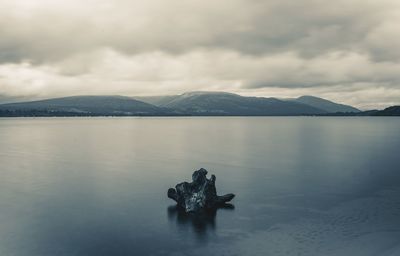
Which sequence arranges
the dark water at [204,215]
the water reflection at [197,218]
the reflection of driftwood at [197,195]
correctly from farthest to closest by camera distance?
the reflection of driftwood at [197,195], the water reflection at [197,218], the dark water at [204,215]

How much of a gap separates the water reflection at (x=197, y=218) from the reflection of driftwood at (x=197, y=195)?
0.76m

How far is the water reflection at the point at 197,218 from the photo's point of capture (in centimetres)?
3978

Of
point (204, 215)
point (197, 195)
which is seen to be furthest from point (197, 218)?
point (197, 195)

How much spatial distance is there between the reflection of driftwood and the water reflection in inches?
29.9

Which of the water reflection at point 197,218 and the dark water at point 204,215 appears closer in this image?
the dark water at point 204,215

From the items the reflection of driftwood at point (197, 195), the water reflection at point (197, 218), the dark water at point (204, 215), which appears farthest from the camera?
the reflection of driftwood at point (197, 195)

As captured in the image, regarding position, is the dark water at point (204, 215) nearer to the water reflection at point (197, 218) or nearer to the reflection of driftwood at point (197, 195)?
the water reflection at point (197, 218)

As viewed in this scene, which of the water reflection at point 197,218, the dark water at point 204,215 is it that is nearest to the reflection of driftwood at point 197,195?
the water reflection at point 197,218

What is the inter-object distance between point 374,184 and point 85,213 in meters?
46.7

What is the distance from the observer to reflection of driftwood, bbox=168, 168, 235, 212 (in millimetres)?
46812

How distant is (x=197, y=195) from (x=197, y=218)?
152 inches

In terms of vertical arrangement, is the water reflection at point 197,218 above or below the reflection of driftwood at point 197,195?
below

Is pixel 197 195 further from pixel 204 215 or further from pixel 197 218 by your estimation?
pixel 197 218

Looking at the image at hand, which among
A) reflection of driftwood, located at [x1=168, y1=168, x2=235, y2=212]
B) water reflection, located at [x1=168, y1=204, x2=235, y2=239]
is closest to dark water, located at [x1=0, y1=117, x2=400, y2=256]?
water reflection, located at [x1=168, y1=204, x2=235, y2=239]
